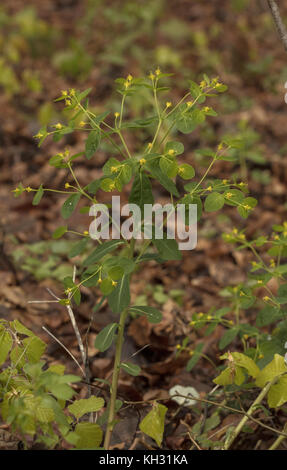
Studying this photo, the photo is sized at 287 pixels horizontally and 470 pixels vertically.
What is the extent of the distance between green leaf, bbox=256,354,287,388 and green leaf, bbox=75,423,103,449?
51cm

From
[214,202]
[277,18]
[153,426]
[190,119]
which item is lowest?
[153,426]

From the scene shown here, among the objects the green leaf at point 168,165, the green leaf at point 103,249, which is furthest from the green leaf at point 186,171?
the green leaf at point 103,249

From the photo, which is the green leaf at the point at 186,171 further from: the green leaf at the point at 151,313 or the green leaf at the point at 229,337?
the green leaf at the point at 229,337

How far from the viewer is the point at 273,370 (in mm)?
1451

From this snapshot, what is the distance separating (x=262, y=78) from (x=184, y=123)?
143 inches

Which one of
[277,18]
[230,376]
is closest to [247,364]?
[230,376]

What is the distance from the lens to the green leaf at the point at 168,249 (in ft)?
4.74

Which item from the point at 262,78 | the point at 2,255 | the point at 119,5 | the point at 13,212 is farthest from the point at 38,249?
the point at 119,5

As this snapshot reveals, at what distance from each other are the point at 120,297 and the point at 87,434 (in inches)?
15.3

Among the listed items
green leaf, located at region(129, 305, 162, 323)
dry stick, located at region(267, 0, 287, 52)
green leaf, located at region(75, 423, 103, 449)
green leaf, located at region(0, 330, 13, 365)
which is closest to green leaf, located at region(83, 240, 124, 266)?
green leaf, located at region(129, 305, 162, 323)

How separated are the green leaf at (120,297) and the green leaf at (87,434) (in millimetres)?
328

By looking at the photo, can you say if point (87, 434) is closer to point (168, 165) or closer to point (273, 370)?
point (273, 370)

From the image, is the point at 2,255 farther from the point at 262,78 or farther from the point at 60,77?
the point at 262,78

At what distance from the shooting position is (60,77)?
4.84 meters
